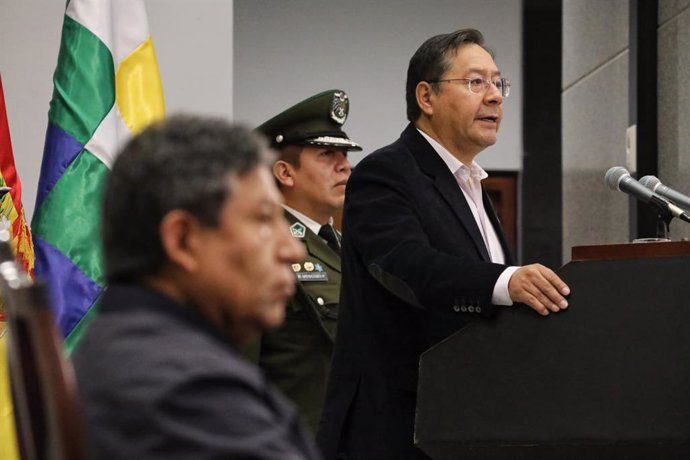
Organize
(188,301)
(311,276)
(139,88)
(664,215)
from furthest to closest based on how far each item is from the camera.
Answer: (139,88), (311,276), (664,215), (188,301)

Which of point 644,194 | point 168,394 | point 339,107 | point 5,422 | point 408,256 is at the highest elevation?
point 339,107

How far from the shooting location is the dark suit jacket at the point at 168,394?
0.86 m

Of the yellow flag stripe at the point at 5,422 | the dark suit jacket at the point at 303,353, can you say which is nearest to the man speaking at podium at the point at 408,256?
the dark suit jacket at the point at 303,353

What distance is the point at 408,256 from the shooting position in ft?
6.85

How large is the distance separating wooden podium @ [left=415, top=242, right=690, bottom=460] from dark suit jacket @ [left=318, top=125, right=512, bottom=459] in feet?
0.75

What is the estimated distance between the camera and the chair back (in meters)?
0.85

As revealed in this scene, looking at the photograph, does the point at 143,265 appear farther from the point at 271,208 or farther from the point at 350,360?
the point at 350,360

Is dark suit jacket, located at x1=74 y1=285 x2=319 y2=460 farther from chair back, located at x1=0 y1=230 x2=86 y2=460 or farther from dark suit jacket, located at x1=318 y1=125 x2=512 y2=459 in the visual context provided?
dark suit jacket, located at x1=318 y1=125 x2=512 y2=459

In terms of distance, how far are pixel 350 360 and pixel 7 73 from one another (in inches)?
73.0

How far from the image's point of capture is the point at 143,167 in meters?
0.94

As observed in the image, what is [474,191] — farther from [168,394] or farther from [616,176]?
[168,394]

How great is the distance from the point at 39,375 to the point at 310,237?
217 centimetres

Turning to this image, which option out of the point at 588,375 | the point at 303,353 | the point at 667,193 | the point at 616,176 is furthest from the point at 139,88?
the point at 588,375

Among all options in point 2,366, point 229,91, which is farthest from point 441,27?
point 2,366
